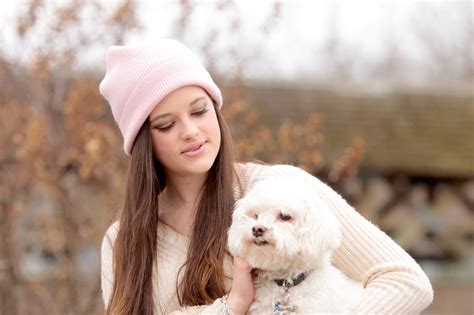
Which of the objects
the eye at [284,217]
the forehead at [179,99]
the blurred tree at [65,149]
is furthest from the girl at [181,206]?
the blurred tree at [65,149]

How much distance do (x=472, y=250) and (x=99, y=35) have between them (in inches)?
274

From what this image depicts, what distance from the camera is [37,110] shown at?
6.71m

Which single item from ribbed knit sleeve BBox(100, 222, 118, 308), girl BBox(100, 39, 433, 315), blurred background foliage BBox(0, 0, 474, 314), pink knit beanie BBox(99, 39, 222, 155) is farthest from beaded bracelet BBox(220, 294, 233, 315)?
blurred background foliage BBox(0, 0, 474, 314)

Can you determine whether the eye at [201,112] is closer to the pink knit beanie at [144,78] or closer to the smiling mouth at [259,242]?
the pink knit beanie at [144,78]

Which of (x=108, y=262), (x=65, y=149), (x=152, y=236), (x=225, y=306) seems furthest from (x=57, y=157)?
(x=225, y=306)

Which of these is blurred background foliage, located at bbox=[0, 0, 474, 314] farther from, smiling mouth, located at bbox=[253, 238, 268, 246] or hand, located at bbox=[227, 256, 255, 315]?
smiling mouth, located at bbox=[253, 238, 268, 246]

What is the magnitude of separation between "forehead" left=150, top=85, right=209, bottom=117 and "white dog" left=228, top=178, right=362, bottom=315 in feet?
1.65

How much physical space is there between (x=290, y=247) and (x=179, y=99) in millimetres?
836

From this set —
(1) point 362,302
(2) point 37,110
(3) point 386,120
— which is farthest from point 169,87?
(3) point 386,120

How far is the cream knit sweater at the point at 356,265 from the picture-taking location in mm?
2861

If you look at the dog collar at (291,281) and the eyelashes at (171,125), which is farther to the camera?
the eyelashes at (171,125)

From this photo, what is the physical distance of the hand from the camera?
9.46 ft

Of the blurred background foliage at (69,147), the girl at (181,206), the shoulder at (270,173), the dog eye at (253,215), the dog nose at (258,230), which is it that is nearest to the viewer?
the dog nose at (258,230)

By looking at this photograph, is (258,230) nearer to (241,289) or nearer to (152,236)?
(241,289)
